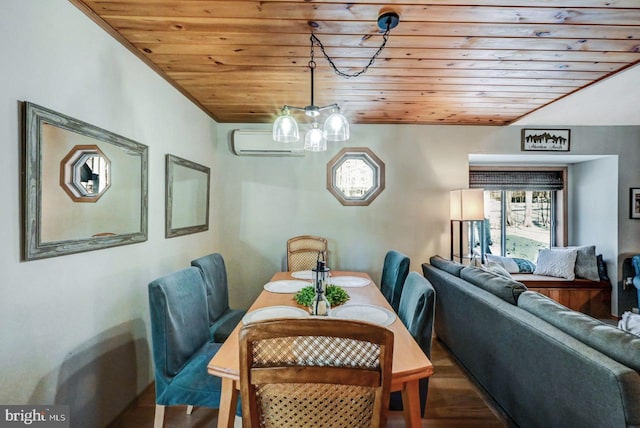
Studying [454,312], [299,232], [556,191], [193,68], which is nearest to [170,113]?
[193,68]

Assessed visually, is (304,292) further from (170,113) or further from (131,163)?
(170,113)

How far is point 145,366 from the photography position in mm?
2109

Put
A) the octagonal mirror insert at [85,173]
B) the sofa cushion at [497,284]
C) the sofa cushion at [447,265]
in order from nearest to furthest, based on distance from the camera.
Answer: the octagonal mirror insert at [85,173] → the sofa cushion at [497,284] → the sofa cushion at [447,265]

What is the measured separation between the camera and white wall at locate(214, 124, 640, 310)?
3.49 meters

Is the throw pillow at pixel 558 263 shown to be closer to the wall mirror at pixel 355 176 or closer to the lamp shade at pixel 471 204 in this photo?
the lamp shade at pixel 471 204

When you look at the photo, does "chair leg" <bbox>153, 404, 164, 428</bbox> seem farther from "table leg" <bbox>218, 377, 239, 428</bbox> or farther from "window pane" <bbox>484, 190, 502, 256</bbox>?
"window pane" <bbox>484, 190, 502, 256</bbox>

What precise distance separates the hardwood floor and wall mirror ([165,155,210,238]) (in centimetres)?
118

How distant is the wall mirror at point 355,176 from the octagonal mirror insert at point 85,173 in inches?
88.6

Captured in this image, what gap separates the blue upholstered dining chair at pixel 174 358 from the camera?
146 cm

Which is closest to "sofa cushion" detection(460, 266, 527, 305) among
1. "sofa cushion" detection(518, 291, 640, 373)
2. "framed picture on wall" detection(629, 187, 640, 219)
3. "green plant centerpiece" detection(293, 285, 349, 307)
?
"sofa cushion" detection(518, 291, 640, 373)

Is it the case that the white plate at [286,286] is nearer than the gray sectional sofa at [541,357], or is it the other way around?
the gray sectional sofa at [541,357]

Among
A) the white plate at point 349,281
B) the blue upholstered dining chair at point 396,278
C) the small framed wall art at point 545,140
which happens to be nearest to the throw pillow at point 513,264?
the small framed wall art at point 545,140

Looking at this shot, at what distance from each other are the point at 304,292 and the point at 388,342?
108cm

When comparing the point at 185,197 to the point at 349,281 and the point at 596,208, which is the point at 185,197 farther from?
the point at 596,208
